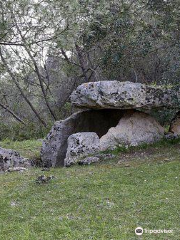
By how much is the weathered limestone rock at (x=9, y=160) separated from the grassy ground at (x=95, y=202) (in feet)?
3.35

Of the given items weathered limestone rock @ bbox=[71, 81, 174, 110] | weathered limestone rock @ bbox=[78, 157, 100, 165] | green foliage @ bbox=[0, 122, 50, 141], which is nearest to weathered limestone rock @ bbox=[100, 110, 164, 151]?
weathered limestone rock @ bbox=[71, 81, 174, 110]

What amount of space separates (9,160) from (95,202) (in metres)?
4.30

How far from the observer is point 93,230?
518 centimetres

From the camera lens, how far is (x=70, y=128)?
11242 millimetres

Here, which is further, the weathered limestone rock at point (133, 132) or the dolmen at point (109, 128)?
the weathered limestone rock at point (133, 132)

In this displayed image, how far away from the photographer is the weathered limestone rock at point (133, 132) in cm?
1049

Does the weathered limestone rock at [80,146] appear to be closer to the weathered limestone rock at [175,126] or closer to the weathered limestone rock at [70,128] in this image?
the weathered limestone rock at [70,128]

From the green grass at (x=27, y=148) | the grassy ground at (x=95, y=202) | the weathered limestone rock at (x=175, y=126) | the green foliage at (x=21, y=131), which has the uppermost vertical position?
the weathered limestone rock at (x=175, y=126)

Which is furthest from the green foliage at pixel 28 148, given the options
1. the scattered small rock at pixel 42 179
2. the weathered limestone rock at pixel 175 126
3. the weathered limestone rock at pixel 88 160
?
the weathered limestone rock at pixel 175 126

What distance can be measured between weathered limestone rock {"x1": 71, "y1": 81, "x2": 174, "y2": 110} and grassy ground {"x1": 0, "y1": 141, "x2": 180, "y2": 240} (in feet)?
6.00

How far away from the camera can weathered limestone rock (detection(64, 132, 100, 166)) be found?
391 inches

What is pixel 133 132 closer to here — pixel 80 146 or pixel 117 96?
pixel 117 96

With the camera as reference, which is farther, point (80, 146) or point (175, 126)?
point (175, 126)
